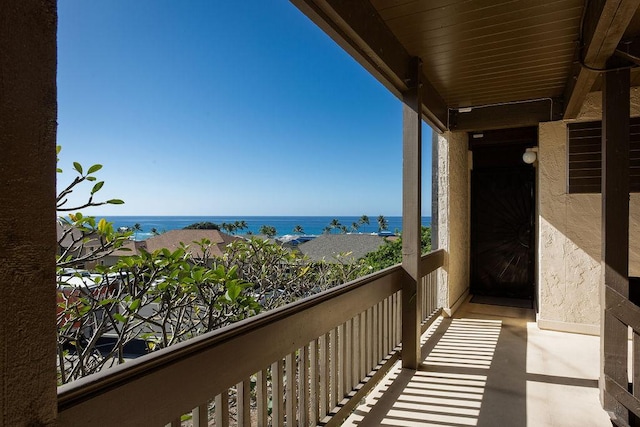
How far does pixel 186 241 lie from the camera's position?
8.77 ft

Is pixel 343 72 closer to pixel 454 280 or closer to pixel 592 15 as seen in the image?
pixel 454 280

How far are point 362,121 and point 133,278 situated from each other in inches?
628

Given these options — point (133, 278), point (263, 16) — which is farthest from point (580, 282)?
point (263, 16)

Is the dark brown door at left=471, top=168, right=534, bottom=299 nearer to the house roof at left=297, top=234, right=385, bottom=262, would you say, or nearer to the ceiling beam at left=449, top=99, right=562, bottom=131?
the house roof at left=297, top=234, right=385, bottom=262

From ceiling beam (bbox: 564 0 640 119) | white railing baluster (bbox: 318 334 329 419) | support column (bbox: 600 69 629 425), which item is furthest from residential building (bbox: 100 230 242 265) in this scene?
support column (bbox: 600 69 629 425)

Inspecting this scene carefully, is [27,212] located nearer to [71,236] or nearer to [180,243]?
[71,236]

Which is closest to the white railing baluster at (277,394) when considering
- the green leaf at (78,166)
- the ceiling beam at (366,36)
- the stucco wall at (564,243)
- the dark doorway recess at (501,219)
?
the green leaf at (78,166)

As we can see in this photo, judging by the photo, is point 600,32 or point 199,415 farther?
point 600,32

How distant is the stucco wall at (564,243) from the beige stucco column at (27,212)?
467cm

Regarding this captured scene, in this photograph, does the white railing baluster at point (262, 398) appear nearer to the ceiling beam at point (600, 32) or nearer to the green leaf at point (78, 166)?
the green leaf at point (78, 166)

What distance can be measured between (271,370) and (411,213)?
185cm

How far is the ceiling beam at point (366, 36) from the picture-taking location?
1883mm

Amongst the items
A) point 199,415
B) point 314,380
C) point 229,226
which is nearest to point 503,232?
point 229,226

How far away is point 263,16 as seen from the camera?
7293mm
